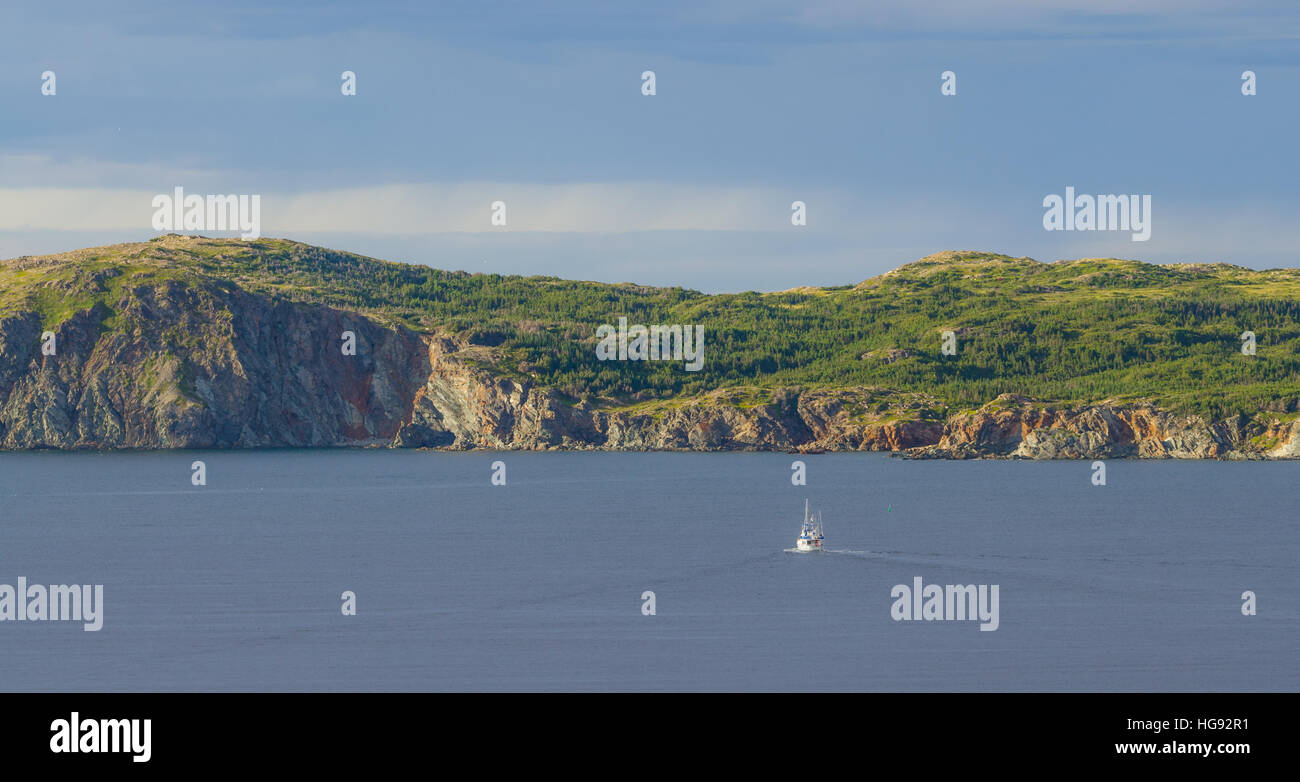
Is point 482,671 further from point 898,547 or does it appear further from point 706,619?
point 898,547

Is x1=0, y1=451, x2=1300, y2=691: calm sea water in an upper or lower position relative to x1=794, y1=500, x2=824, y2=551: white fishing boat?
lower

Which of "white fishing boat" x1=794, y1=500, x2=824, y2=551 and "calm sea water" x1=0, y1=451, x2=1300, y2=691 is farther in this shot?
"white fishing boat" x1=794, y1=500, x2=824, y2=551

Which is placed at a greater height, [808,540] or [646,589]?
[808,540]

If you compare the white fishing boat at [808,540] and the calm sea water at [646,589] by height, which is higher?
the white fishing boat at [808,540]

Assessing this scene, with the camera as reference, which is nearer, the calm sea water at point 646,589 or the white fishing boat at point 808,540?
the calm sea water at point 646,589
